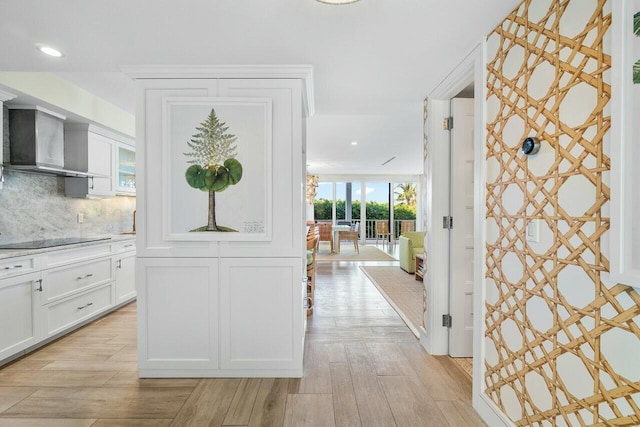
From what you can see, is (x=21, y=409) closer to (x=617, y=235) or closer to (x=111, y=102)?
(x=111, y=102)

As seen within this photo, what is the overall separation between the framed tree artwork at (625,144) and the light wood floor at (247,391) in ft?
4.48

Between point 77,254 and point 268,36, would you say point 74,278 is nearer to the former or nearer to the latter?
point 77,254

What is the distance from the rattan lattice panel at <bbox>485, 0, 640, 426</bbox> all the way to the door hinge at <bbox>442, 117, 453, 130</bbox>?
2.71 ft

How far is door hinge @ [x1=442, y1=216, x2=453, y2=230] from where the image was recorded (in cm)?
274

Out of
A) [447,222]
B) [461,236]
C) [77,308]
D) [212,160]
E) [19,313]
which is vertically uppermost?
[212,160]

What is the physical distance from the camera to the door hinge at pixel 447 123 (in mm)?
2723

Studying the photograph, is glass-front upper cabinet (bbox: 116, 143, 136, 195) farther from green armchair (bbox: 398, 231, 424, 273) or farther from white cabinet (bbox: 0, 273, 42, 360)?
green armchair (bbox: 398, 231, 424, 273)

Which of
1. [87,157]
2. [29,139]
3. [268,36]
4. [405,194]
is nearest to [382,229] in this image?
[405,194]

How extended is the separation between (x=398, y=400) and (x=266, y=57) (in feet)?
7.90

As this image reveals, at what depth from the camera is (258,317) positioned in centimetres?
240

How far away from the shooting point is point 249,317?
2.40 meters

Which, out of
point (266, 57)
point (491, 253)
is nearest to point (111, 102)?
point (266, 57)


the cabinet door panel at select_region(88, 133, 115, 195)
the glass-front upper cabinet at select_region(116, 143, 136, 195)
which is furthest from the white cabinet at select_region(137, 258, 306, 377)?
the glass-front upper cabinet at select_region(116, 143, 136, 195)

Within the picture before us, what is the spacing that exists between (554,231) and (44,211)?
4.41 meters
